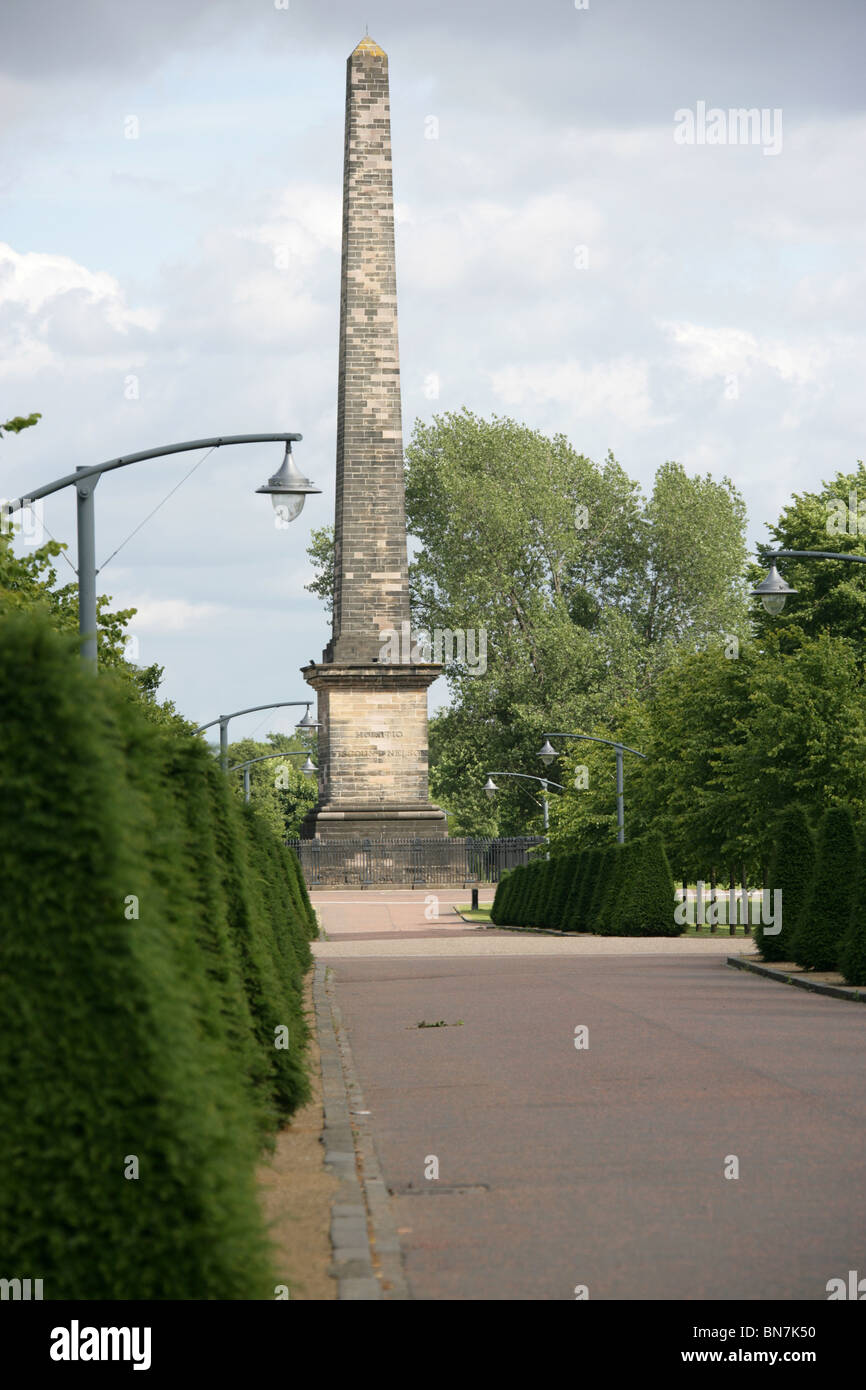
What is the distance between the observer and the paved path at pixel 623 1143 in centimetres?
730

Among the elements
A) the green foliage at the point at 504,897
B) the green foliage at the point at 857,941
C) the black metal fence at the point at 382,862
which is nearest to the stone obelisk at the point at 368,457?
the black metal fence at the point at 382,862

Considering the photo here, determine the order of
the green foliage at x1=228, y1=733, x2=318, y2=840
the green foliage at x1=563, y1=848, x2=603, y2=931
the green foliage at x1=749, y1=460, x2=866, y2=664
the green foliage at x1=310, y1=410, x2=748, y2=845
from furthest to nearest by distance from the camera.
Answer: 1. the green foliage at x1=228, y1=733, x2=318, y2=840
2. the green foliage at x1=310, y1=410, x2=748, y2=845
3. the green foliage at x1=749, y1=460, x2=866, y2=664
4. the green foliage at x1=563, y1=848, x2=603, y2=931

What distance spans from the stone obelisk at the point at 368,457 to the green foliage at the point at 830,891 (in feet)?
128

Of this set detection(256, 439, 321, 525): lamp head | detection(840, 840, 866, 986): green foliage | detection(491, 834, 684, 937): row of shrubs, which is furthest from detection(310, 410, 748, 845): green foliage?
detection(256, 439, 321, 525): lamp head

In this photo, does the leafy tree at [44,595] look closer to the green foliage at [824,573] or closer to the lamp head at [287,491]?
the lamp head at [287,491]

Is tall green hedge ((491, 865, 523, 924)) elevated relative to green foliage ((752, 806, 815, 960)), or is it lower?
lower

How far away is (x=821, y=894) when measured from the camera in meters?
24.0

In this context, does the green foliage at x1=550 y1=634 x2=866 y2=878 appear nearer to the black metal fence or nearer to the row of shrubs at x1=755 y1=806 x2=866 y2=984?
the row of shrubs at x1=755 y1=806 x2=866 y2=984

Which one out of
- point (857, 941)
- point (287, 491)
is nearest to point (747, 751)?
point (857, 941)

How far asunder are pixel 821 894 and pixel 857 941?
2.55 meters

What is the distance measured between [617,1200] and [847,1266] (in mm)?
1684

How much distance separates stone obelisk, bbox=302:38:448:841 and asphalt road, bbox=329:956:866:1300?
42456 mm

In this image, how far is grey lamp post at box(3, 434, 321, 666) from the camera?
52.5 ft

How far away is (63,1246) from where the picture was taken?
541 cm
